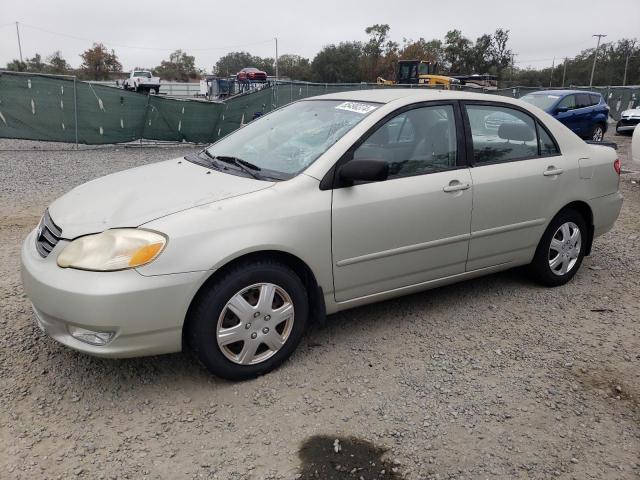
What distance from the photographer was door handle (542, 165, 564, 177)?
414 cm

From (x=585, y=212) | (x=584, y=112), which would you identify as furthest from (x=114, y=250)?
(x=584, y=112)

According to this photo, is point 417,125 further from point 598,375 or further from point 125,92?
point 125,92

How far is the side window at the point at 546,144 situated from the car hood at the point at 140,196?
2369 mm

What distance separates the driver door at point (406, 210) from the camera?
3.26 metres

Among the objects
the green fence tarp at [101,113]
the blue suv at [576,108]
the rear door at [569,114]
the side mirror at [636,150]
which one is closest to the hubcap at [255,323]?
the side mirror at [636,150]

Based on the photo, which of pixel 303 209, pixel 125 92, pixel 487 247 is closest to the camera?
pixel 303 209

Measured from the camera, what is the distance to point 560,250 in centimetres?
→ 442

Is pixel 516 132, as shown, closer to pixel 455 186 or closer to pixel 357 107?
pixel 455 186

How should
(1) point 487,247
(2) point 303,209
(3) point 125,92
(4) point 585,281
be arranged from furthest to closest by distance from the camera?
(3) point 125,92 → (4) point 585,281 → (1) point 487,247 → (2) point 303,209

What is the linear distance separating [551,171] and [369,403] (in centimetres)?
245

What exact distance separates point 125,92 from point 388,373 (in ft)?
37.5

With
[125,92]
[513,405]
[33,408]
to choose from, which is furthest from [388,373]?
[125,92]

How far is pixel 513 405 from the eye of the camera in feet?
9.48

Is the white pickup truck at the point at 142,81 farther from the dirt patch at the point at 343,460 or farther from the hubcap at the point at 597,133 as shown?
the dirt patch at the point at 343,460
